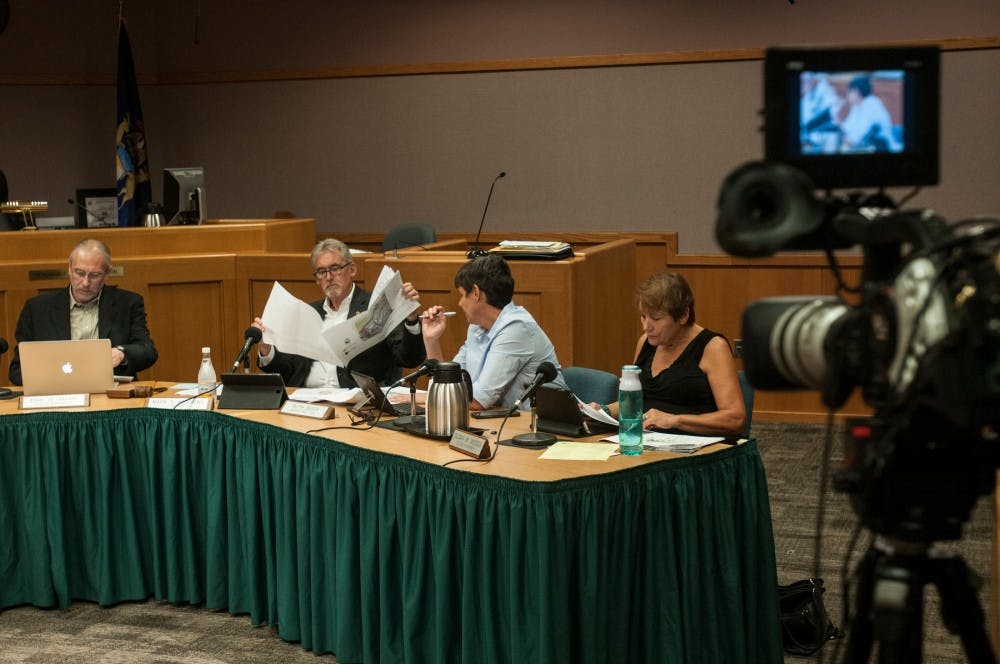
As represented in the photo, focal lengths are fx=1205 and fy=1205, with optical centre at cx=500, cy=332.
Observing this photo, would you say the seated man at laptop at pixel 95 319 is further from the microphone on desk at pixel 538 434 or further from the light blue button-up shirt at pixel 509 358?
the microphone on desk at pixel 538 434

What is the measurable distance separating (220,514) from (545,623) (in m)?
1.57

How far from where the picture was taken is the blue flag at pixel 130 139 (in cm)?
805

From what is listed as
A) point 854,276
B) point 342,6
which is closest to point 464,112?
point 342,6

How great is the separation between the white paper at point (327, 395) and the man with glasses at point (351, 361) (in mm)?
318

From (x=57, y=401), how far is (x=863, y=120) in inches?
135

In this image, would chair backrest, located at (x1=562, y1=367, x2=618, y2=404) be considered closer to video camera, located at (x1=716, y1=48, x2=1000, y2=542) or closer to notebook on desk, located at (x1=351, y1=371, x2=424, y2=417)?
notebook on desk, located at (x1=351, y1=371, x2=424, y2=417)

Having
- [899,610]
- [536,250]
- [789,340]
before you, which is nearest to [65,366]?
[536,250]

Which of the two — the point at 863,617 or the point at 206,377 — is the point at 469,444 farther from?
the point at 863,617

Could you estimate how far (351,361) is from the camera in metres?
4.80

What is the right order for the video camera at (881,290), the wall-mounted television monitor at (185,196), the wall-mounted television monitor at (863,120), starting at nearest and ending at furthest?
the video camera at (881,290)
the wall-mounted television monitor at (863,120)
the wall-mounted television monitor at (185,196)

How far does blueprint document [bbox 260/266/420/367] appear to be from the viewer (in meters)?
4.23

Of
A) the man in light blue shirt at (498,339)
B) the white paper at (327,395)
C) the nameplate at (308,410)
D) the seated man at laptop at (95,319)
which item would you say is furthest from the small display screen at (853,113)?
the seated man at laptop at (95,319)

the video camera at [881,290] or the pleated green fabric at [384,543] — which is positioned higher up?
the video camera at [881,290]

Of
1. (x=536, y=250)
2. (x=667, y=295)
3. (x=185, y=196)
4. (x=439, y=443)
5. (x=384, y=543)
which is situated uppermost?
(x=185, y=196)
